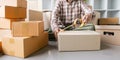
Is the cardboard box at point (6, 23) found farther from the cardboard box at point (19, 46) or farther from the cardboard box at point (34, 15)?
the cardboard box at point (34, 15)

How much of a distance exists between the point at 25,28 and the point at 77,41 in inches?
15.7

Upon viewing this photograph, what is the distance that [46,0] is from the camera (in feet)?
7.75

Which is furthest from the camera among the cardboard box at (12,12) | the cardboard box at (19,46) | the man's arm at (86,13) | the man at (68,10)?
the man at (68,10)

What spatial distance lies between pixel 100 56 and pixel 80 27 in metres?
→ 0.41

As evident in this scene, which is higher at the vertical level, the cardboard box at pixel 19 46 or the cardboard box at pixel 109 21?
the cardboard box at pixel 109 21

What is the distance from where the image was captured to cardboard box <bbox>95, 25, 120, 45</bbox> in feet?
4.17

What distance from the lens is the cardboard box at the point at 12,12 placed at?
3.38 feet

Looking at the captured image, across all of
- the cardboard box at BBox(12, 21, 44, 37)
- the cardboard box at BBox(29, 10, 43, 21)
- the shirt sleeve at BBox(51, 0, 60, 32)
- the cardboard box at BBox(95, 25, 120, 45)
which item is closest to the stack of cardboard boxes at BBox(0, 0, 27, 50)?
the cardboard box at BBox(12, 21, 44, 37)

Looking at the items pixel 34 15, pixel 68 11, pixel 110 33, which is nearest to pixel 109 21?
pixel 110 33

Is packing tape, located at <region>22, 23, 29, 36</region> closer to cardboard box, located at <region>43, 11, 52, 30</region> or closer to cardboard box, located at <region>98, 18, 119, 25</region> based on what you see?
cardboard box, located at <region>43, 11, 52, 30</region>

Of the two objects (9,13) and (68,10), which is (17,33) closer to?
(9,13)

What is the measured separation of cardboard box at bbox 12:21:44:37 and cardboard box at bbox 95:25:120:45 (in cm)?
68

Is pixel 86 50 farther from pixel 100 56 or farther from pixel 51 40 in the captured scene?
pixel 51 40

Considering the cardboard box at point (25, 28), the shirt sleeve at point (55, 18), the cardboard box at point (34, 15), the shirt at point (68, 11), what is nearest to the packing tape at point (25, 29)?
the cardboard box at point (25, 28)
